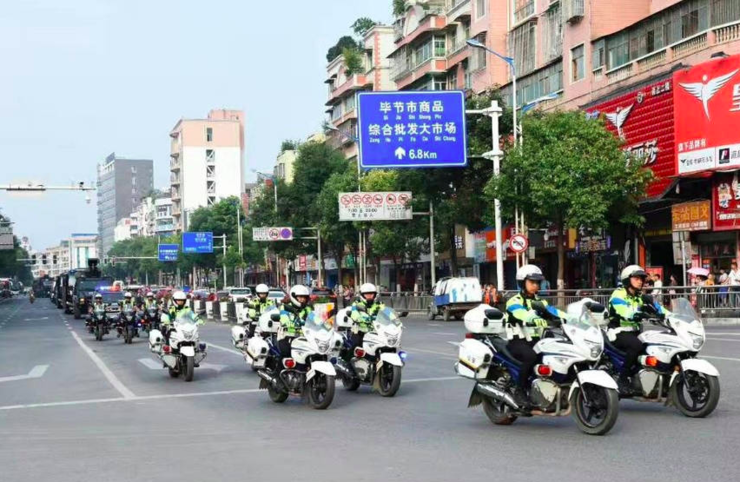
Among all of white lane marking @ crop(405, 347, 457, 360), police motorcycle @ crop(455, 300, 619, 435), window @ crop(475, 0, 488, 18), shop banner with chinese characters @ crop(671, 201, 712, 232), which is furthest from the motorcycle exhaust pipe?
window @ crop(475, 0, 488, 18)

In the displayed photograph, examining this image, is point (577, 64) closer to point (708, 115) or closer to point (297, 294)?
point (708, 115)

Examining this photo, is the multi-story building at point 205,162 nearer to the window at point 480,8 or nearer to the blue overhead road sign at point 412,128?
the window at point 480,8

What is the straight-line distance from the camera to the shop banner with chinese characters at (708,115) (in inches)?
1256

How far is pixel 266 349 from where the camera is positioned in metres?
14.2

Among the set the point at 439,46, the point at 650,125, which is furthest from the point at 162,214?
the point at 650,125

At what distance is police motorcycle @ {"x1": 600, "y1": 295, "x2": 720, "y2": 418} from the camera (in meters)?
10.2

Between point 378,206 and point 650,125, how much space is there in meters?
17.3

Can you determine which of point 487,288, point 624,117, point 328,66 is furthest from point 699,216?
point 328,66

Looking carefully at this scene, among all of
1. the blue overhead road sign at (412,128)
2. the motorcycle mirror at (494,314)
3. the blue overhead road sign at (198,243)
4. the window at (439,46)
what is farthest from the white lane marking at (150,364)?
the blue overhead road sign at (198,243)

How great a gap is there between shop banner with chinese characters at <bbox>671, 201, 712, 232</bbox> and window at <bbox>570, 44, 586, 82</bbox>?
9.34m

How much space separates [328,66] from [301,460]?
8830 centimetres

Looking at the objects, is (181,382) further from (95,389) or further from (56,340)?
(56,340)

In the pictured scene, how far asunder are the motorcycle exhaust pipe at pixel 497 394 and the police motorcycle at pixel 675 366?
51.5 inches

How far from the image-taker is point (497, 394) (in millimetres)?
10172
